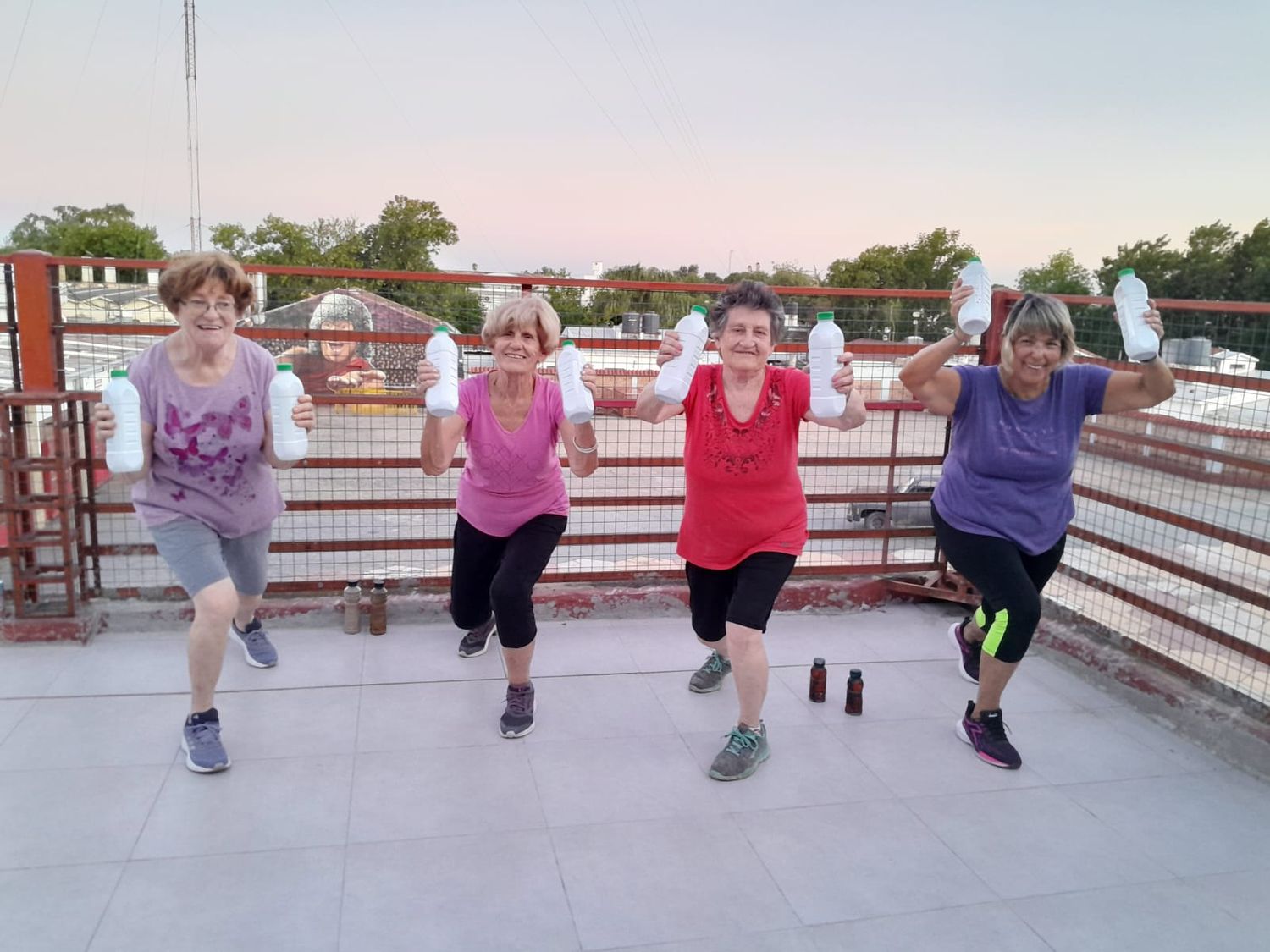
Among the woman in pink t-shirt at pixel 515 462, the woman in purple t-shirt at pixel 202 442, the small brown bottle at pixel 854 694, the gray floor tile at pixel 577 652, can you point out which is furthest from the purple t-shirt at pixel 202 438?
the small brown bottle at pixel 854 694

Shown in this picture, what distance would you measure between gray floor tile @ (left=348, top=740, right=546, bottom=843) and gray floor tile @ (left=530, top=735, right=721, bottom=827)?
8 centimetres

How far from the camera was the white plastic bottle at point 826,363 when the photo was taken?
10.6 feet

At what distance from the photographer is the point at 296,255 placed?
40.1 meters

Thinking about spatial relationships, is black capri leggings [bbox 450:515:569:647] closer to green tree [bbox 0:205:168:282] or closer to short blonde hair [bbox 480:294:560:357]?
short blonde hair [bbox 480:294:560:357]

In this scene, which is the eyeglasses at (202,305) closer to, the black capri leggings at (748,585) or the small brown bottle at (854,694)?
the black capri leggings at (748,585)

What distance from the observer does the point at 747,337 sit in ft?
11.2

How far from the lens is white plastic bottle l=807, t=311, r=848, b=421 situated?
3230 mm

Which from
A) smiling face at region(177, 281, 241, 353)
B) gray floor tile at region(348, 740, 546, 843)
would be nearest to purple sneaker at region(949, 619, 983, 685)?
gray floor tile at region(348, 740, 546, 843)

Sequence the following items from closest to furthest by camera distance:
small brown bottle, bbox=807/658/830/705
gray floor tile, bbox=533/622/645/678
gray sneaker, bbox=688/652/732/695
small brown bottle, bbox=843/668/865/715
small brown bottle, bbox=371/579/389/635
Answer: small brown bottle, bbox=843/668/865/715
small brown bottle, bbox=807/658/830/705
gray sneaker, bbox=688/652/732/695
gray floor tile, bbox=533/622/645/678
small brown bottle, bbox=371/579/389/635

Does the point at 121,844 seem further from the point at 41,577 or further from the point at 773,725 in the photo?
the point at 773,725

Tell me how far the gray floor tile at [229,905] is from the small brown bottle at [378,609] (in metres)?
1.93

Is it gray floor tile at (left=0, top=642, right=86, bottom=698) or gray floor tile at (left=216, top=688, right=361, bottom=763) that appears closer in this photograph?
gray floor tile at (left=216, top=688, right=361, bottom=763)

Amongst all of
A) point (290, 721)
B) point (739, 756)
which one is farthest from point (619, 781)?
point (290, 721)

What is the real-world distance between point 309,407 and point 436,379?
0.53m
